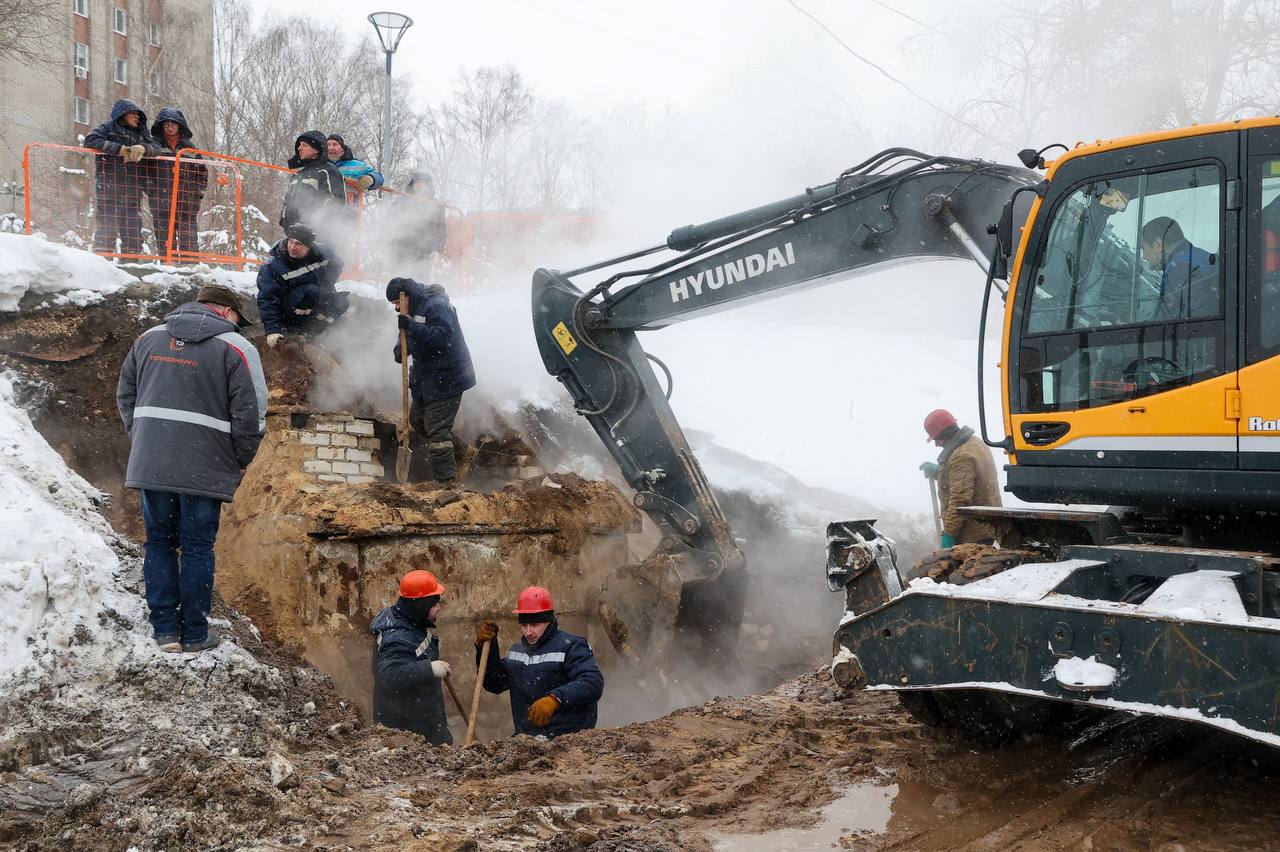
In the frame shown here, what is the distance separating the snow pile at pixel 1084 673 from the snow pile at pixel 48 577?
4290 millimetres

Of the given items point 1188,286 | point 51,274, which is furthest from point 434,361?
point 1188,286

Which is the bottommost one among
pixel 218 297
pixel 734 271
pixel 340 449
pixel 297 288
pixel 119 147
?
pixel 340 449

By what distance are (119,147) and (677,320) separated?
19.6 feet

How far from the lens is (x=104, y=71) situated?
35812 mm

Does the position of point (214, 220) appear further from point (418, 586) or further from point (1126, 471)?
point (1126, 471)

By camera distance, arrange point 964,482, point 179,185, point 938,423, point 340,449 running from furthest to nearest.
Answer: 1. point 179,185
2. point 340,449
3. point 938,423
4. point 964,482

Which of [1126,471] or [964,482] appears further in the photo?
[964,482]

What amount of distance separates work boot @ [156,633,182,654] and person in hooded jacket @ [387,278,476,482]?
338 cm

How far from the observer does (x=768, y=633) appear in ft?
28.7

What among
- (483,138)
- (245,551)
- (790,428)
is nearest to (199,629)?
(245,551)

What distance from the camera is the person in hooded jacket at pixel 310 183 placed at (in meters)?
9.57

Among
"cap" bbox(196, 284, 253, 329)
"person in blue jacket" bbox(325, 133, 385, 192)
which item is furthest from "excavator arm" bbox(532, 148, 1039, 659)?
"person in blue jacket" bbox(325, 133, 385, 192)

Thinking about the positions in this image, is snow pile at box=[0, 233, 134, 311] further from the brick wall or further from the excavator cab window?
the excavator cab window

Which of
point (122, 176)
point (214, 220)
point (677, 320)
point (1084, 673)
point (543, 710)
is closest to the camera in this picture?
point (1084, 673)
